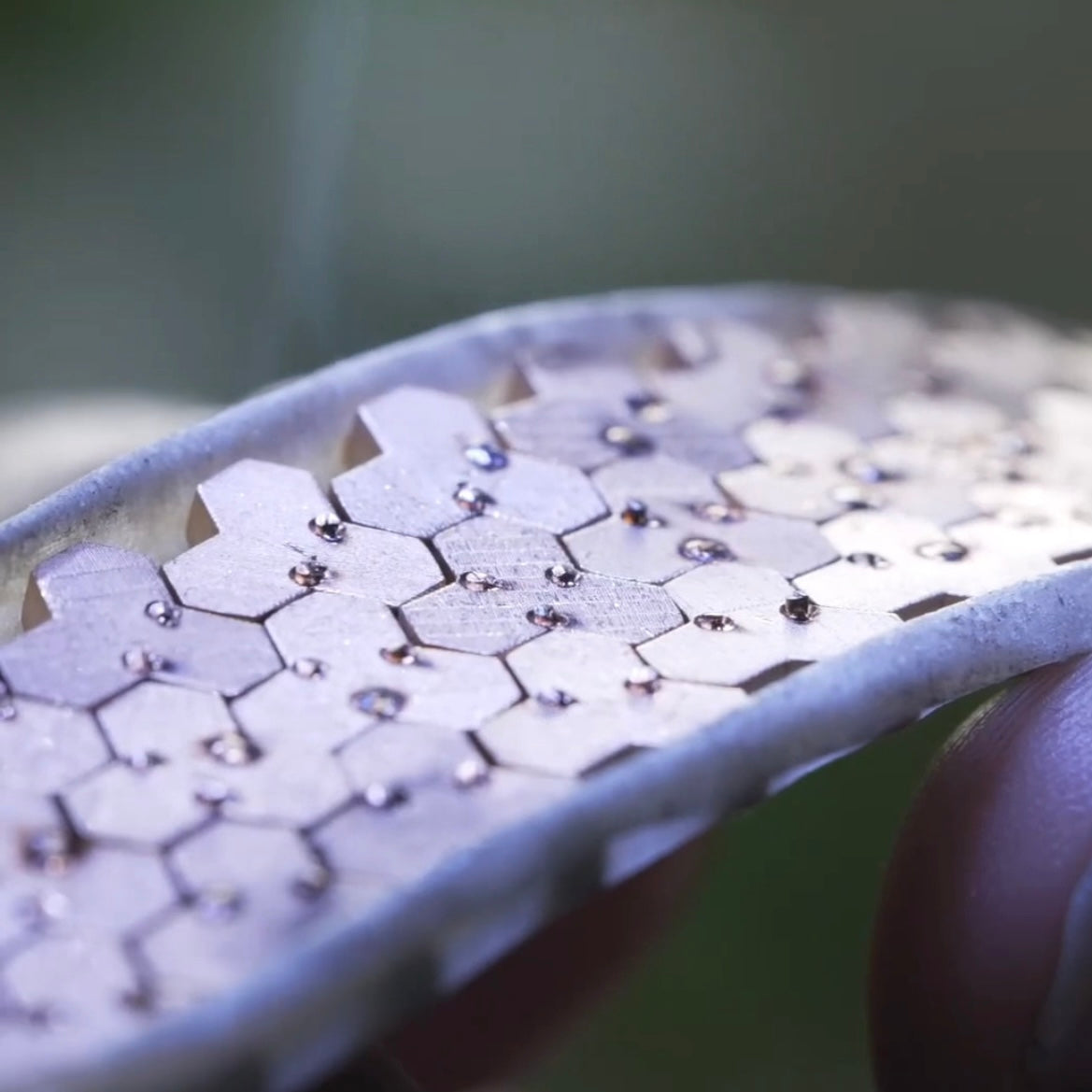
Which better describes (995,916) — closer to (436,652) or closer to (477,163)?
(436,652)

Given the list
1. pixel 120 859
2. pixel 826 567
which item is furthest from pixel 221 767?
pixel 826 567

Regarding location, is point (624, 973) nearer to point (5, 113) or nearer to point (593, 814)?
point (593, 814)

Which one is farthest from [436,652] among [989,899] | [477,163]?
[477,163]

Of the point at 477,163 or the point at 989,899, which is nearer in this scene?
the point at 989,899

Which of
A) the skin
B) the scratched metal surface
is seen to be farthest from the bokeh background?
the skin

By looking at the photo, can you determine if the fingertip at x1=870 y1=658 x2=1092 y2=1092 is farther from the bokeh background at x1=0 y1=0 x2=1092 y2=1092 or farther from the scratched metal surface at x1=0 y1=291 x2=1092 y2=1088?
the bokeh background at x1=0 y1=0 x2=1092 y2=1092

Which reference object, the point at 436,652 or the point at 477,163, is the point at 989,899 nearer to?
the point at 436,652

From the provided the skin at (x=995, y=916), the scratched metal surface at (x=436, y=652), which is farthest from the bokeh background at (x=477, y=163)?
the skin at (x=995, y=916)
